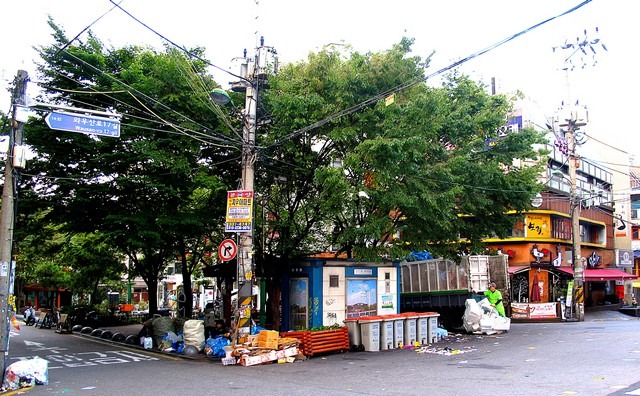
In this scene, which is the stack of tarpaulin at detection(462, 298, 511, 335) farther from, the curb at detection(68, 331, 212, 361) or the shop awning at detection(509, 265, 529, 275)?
the shop awning at detection(509, 265, 529, 275)

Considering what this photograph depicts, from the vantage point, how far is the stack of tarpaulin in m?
22.1

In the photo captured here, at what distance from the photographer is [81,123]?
40.8 feet

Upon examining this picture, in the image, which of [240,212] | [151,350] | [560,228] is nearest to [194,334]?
[151,350]

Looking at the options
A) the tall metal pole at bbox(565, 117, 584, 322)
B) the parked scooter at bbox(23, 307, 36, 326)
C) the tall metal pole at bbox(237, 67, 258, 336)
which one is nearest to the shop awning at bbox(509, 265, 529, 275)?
the tall metal pole at bbox(565, 117, 584, 322)

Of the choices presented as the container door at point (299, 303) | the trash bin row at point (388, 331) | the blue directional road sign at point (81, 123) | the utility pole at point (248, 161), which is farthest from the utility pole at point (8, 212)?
the trash bin row at point (388, 331)

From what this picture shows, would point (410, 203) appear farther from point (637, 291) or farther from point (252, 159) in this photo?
point (637, 291)

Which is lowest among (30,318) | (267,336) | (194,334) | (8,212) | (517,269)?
(30,318)

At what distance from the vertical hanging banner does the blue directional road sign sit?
4312 mm

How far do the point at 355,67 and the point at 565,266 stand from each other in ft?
88.7

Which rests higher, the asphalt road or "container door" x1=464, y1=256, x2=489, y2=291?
"container door" x1=464, y1=256, x2=489, y2=291

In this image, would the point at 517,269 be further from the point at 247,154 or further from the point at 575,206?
the point at 247,154

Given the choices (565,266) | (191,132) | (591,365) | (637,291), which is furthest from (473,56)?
(637,291)

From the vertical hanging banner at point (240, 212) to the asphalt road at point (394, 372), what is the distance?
381 centimetres

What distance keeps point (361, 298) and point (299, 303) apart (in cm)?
238
